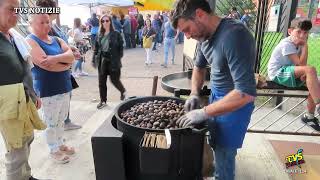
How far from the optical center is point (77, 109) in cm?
562

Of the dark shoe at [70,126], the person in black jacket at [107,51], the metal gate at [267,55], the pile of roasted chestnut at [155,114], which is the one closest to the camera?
the pile of roasted chestnut at [155,114]

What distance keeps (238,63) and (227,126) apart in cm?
56

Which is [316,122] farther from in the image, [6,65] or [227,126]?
[6,65]

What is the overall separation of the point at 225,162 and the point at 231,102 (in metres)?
0.66

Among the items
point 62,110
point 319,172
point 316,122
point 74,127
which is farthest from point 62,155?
point 316,122

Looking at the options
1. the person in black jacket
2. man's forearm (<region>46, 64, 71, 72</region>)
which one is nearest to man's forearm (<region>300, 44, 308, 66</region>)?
man's forearm (<region>46, 64, 71, 72</region>)

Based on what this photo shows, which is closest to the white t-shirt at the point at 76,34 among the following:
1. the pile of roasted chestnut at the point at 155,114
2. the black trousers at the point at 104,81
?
the black trousers at the point at 104,81

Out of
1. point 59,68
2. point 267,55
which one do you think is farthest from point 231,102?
point 267,55

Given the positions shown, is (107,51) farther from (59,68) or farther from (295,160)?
(295,160)

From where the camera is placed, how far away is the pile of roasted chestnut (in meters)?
2.17

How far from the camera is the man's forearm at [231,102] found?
1890 mm

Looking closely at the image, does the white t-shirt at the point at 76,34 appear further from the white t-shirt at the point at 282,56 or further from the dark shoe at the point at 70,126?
the white t-shirt at the point at 282,56

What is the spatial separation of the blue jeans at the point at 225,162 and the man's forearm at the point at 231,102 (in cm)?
47

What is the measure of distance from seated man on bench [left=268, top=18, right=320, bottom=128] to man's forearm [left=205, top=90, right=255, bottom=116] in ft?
7.05
